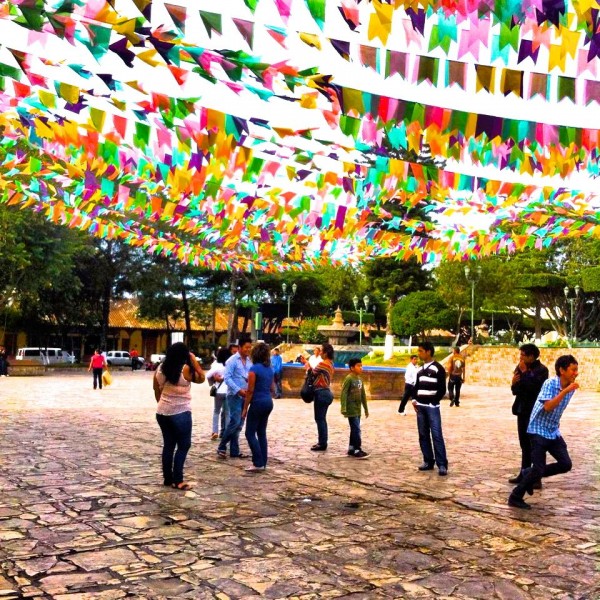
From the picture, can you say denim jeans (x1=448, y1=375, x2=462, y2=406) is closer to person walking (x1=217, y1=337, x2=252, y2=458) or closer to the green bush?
person walking (x1=217, y1=337, x2=252, y2=458)

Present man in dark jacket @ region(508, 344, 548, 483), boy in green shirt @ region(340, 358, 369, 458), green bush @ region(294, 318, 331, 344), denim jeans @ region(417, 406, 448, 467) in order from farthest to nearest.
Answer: green bush @ region(294, 318, 331, 344), boy in green shirt @ region(340, 358, 369, 458), denim jeans @ region(417, 406, 448, 467), man in dark jacket @ region(508, 344, 548, 483)

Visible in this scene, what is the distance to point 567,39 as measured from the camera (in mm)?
4906

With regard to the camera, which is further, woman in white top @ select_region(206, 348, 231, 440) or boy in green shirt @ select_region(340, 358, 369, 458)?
woman in white top @ select_region(206, 348, 231, 440)

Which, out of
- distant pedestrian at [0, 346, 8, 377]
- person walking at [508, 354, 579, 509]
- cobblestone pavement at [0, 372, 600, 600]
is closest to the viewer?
cobblestone pavement at [0, 372, 600, 600]

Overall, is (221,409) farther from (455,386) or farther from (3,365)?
(3,365)

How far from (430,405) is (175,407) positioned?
10.1 ft

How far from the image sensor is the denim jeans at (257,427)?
27.5 ft

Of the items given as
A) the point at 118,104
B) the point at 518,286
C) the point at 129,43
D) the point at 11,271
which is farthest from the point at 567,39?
the point at 518,286

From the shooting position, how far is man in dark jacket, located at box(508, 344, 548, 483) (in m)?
7.69

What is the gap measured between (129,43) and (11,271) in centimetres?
2908

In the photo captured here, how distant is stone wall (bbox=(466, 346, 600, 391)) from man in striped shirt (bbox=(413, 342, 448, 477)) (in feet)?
79.8

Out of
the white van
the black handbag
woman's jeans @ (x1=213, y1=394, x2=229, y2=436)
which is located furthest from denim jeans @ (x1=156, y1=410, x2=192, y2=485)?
the white van

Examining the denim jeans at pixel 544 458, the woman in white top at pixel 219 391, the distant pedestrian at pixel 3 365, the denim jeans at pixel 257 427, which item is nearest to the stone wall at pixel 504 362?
the distant pedestrian at pixel 3 365

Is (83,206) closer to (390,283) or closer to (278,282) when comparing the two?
(390,283)
